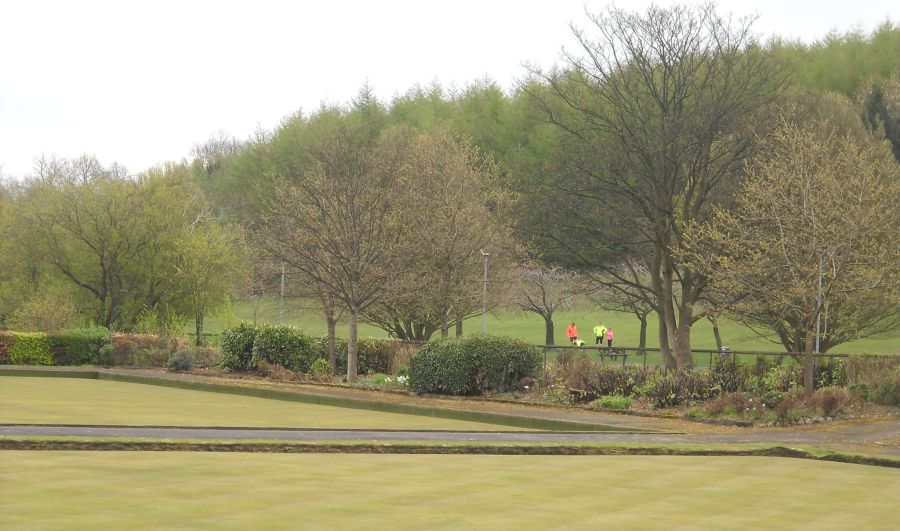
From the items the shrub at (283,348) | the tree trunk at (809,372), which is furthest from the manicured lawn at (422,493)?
the shrub at (283,348)

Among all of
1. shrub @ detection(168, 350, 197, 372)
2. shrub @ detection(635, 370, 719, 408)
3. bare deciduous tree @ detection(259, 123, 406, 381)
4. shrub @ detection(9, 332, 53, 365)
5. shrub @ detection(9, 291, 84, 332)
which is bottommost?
shrub @ detection(635, 370, 719, 408)

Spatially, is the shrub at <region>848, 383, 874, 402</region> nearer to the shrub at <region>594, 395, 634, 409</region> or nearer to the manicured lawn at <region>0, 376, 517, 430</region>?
the shrub at <region>594, 395, 634, 409</region>

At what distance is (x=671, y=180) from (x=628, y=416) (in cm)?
1175

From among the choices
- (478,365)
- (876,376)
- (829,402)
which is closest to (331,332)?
(478,365)

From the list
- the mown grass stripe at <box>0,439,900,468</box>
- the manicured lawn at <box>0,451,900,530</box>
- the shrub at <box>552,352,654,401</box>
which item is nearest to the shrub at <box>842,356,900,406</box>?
the shrub at <box>552,352,654,401</box>

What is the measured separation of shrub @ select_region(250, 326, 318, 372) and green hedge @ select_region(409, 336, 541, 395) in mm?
8133

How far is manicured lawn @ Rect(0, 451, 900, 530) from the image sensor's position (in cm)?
971

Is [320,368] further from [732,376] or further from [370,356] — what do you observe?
[732,376]

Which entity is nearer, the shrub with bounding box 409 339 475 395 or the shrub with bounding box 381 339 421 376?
the shrub with bounding box 409 339 475 395

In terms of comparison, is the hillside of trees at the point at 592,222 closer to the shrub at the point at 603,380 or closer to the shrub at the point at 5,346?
the shrub at the point at 603,380

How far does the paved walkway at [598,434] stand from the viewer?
17.1 m

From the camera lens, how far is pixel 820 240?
85.9 ft

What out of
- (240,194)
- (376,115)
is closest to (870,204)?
(376,115)

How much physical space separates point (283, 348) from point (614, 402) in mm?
13720
